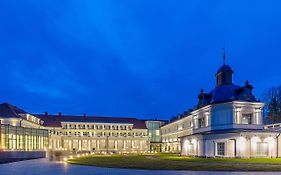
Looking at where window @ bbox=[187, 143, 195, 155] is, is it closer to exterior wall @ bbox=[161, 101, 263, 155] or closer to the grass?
exterior wall @ bbox=[161, 101, 263, 155]

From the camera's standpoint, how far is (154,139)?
143 m

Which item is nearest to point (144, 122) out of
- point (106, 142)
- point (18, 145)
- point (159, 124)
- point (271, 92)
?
point (159, 124)

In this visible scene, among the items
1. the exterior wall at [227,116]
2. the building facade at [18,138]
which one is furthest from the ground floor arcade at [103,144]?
the exterior wall at [227,116]

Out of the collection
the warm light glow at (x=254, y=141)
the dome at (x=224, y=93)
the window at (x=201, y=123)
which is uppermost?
the dome at (x=224, y=93)

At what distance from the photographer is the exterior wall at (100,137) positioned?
131m

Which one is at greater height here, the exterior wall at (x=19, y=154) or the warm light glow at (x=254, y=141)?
the warm light glow at (x=254, y=141)

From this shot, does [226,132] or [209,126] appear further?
[209,126]

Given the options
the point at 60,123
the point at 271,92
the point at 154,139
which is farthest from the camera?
the point at 154,139

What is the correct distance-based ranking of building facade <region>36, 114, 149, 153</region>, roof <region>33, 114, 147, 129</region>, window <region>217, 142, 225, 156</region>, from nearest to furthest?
window <region>217, 142, 225, 156</region>, roof <region>33, 114, 147, 129</region>, building facade <region>36, 114, 149, 153</region>

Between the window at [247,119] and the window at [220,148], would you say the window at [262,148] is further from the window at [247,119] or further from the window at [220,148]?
the window at [220,148]

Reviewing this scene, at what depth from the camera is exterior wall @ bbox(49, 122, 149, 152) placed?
131125 millimetres

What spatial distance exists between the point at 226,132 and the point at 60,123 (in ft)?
284

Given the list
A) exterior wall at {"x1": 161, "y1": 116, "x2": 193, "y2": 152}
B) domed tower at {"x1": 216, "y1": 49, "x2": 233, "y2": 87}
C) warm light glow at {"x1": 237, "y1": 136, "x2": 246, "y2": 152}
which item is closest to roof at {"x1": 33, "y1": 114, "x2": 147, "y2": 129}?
exterior wall at {"x1": 161, "y1": 116, "x2": 193, "y2": 152}

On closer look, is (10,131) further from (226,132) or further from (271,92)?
(271,92)
